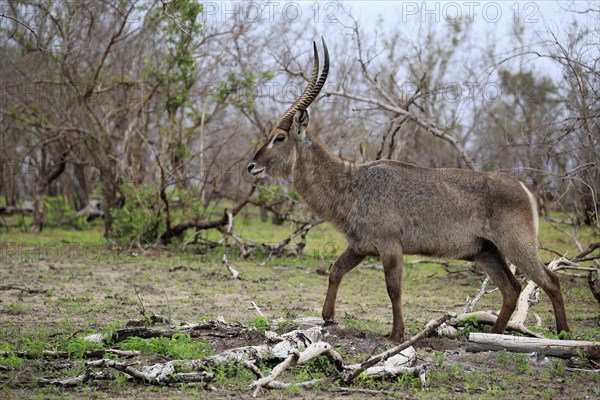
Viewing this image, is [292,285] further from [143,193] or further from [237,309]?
[143,193]

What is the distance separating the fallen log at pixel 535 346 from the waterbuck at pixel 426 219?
30.0 inches

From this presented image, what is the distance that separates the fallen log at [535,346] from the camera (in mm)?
5273

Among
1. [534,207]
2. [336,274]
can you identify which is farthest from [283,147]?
[534,207]

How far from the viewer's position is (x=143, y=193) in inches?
513

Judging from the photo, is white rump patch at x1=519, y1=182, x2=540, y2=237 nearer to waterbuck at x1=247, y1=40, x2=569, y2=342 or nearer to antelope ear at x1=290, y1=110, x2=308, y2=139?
waterbuck at x1=247, y1=40, x2=569, y2=342

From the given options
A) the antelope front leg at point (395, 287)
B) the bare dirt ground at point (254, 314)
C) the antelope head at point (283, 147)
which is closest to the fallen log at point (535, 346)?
the bare dirt ground at point (254, 314)

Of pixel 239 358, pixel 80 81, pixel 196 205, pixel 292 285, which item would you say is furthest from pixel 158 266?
pixel 239 358

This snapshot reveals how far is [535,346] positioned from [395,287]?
1338 mm

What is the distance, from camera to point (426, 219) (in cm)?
661

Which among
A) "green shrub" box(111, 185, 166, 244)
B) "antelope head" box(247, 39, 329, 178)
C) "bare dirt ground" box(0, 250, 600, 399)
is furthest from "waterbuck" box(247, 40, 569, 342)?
"green shrub" box(111, 185, 166, 244)

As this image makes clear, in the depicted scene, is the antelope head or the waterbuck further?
the antelope head

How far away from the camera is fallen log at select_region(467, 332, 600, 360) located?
5273 millimetres

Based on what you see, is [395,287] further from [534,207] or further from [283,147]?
[283,147]

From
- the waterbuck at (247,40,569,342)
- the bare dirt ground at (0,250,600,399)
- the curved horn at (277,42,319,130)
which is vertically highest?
the curved horn at (277,42,319,130)
